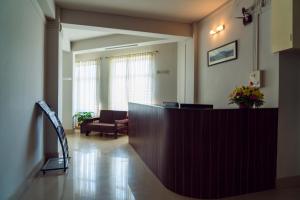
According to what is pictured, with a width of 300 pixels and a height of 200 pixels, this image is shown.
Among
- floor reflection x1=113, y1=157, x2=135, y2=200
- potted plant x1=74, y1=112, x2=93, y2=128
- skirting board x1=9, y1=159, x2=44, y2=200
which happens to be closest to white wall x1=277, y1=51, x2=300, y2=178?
floor reflection x1=113, y1=157, x2=135, y2=200

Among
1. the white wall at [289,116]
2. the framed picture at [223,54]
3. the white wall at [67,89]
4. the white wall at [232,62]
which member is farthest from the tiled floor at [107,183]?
the white wall at [67,89]

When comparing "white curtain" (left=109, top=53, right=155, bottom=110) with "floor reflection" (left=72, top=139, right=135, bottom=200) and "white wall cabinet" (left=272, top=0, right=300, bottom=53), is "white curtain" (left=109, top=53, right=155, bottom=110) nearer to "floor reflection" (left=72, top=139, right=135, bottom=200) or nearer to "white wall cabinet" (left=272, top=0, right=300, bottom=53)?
"floor reflection" (left=72, top=139, right=135, bottom=200)

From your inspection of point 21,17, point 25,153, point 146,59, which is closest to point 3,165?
point 25,153

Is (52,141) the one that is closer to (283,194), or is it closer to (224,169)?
(224,169)

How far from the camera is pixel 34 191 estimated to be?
288 centimetres

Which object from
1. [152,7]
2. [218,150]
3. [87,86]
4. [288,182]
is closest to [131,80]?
[87,86]

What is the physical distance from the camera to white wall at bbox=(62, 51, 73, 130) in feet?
24.1

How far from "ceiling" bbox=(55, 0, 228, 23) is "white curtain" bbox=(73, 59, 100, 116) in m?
3.70

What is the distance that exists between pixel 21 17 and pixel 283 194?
4069 millimetres

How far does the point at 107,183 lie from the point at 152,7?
3286 millimetres

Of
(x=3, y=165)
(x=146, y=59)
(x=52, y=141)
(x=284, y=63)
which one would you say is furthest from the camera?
(x=146, y=59)

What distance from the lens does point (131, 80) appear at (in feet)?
24.1

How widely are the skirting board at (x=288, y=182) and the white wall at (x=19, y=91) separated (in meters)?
3.43

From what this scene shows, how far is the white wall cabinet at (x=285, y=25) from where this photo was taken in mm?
2623
